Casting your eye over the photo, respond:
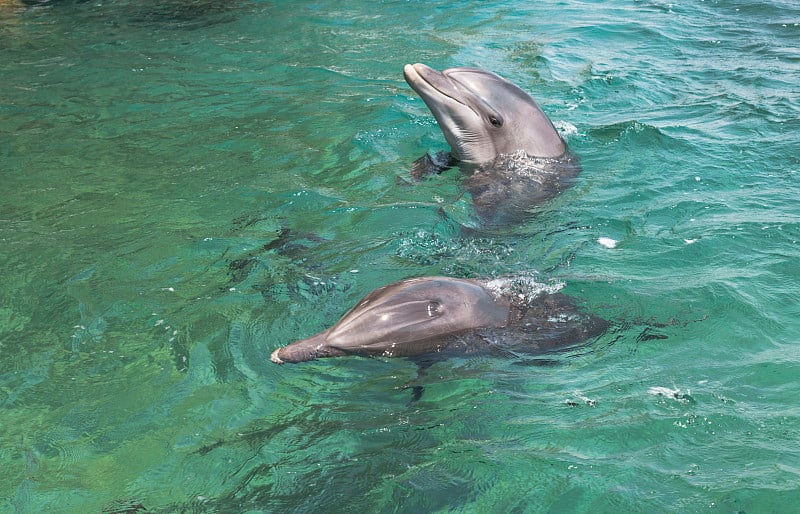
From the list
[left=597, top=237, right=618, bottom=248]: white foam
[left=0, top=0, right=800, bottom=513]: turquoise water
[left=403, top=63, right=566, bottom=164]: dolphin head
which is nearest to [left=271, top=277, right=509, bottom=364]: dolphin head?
[left=0, top=0, right=800, bottom=513]: turquoise water

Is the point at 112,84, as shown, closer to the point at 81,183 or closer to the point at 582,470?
the point at 81,183

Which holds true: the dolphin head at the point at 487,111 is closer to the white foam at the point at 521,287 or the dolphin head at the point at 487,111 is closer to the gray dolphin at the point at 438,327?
the white foam at the point at 521,287

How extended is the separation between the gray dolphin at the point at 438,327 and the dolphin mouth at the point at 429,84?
3.11 m

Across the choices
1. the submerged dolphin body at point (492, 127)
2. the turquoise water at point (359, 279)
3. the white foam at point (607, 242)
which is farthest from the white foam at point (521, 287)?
the submerged dolphin body at point (492, 127)

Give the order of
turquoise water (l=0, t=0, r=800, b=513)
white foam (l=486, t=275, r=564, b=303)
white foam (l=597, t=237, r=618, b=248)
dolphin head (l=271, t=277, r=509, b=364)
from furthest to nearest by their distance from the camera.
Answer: white foam (l=597, t=237, r=618, b=248), white foam (l=486, t=275, r=564, b=303), dolphin head (l=271, t=277, r=509, b=364), turquoise water (l=0, t=0, r=800, b=513)

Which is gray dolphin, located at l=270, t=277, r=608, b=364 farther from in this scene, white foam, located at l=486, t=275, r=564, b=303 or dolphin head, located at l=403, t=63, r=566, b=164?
dolphin head, located at l=403, t=63, r=566, b=164

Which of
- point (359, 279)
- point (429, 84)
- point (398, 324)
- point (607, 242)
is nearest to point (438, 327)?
point (398, 324)

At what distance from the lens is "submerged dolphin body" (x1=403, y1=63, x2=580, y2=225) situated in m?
8.02

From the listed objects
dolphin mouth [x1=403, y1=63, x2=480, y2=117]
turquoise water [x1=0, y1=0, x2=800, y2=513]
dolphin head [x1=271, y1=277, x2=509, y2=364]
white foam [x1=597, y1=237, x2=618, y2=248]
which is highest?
dolphin mouth [x1=403, y1=63, x2=480, y2=117]

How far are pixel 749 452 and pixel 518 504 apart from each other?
4.34 ft

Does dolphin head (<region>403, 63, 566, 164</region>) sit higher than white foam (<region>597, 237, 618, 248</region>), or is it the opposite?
dolphin head (<region>403, 63, 566, 164</region>)

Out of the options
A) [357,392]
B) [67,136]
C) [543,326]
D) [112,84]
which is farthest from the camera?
[112,84]

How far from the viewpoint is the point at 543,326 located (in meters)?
5.50

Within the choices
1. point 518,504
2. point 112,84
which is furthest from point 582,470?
point 112,84
